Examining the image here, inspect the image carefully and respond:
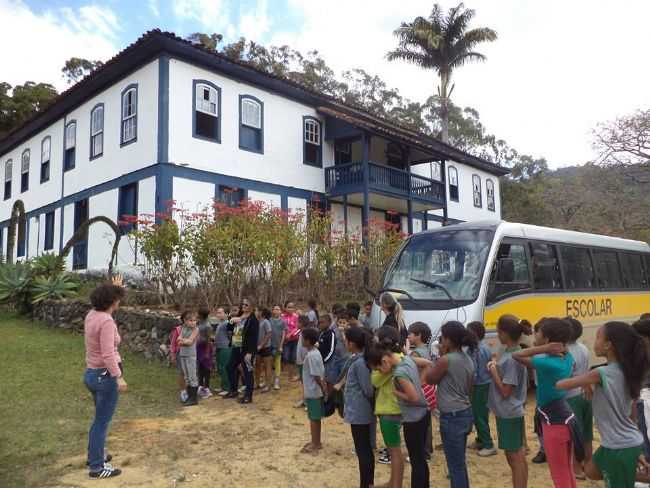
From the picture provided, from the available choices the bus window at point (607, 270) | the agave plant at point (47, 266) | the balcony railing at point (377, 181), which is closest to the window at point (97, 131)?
the agave plant at point (47, 266)

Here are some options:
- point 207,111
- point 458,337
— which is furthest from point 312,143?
point 458,337

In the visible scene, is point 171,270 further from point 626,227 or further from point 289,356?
point 626,227

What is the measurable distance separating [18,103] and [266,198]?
1973 centimetres

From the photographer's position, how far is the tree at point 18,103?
28.9 metres

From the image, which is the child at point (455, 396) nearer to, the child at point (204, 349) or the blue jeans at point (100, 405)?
the blue jeans at point (100, 405)

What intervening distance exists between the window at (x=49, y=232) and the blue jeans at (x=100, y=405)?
1825 cm

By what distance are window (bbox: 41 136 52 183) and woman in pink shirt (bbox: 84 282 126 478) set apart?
1882 centimetres

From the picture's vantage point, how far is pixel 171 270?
12359 mm

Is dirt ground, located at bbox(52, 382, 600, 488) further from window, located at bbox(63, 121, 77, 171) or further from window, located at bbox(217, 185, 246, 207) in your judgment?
window, located at bbox(63, 121, 77, 171)

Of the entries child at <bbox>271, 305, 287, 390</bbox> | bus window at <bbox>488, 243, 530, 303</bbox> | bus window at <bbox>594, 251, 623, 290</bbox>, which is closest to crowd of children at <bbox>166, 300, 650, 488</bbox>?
bus window at <bbox>488, 243, 530, 303</bbox>

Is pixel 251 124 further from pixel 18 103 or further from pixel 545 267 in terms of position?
pixel 18 103

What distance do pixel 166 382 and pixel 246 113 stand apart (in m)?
10.7

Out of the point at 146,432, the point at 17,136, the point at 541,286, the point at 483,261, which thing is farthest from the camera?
the point at 17,136

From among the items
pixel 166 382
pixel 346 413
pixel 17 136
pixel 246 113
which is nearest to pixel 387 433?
pixel 346 413
